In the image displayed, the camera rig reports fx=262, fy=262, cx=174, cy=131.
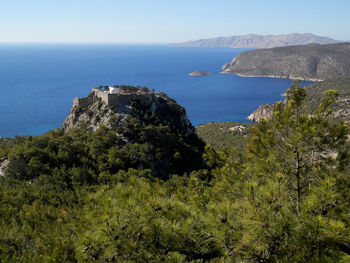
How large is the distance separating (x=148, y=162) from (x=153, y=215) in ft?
74.6

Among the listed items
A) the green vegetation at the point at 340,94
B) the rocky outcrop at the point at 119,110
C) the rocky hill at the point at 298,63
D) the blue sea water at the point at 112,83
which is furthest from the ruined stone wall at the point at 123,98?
the rocky hill at the point at 298,63

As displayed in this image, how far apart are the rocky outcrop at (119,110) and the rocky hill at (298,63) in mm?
Result: 132299

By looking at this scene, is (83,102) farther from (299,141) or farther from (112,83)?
(112,83)

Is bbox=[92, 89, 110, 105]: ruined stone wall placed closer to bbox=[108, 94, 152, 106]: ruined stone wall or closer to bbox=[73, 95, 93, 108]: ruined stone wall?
bbox=[108, 94, 152, 106]: ruined stone wall

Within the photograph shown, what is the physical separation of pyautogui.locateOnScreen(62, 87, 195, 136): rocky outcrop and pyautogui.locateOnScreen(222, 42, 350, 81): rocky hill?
132299mm

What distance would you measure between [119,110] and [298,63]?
154 metres

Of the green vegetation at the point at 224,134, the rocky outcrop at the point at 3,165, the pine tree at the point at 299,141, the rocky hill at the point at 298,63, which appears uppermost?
the rocky hill at the point at 298,63

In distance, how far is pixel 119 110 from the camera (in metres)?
33.7

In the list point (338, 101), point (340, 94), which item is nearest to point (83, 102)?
point (338, 101)

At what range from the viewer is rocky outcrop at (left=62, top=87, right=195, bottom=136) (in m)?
33.0

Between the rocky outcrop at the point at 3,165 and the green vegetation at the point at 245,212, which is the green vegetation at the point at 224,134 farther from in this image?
the green vegetation at the point at 245,212

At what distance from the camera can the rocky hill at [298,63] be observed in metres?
147

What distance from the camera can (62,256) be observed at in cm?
529

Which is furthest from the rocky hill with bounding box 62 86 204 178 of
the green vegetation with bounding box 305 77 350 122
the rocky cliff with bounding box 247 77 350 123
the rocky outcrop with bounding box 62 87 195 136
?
the green vegetation with bounding box 305 77 350 122
